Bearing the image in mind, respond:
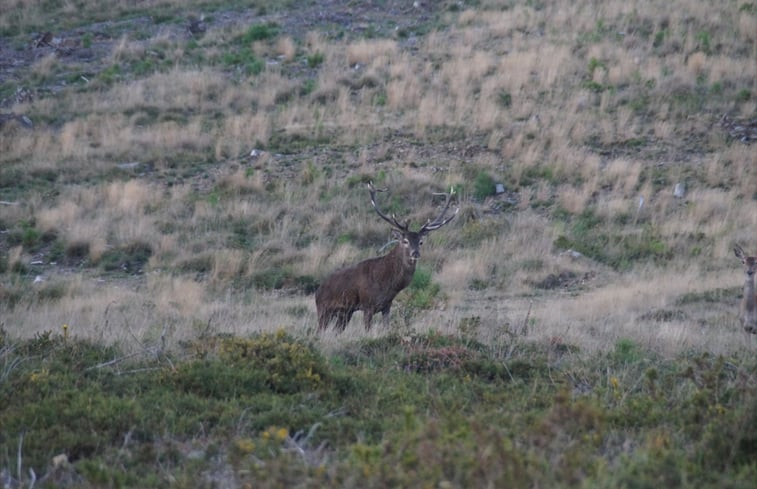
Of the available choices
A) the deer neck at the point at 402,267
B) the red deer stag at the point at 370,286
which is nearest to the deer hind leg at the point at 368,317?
the red deer stag at the point at 370,286

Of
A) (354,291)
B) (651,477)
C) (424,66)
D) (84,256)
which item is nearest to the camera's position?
(651,477)

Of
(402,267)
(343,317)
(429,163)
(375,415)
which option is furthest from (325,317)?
(429,163)

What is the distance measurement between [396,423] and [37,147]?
1751 centimetres

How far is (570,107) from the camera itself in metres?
23.3

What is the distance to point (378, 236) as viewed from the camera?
18906 mm

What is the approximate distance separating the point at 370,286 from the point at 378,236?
6.42 meters

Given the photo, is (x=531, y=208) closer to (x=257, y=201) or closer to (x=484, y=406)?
(x=257, y=201)

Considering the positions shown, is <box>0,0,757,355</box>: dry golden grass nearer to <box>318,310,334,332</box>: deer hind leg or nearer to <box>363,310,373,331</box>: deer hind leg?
<box>318,310,334,332</box>: deer hind leg

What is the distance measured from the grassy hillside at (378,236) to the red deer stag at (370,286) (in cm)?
42

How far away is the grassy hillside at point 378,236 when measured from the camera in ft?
22.5

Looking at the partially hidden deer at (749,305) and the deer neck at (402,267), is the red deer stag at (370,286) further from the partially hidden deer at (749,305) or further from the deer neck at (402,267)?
the partially hidden deer at (749,305)

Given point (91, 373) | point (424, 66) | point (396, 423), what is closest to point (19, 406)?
point (91, 373)

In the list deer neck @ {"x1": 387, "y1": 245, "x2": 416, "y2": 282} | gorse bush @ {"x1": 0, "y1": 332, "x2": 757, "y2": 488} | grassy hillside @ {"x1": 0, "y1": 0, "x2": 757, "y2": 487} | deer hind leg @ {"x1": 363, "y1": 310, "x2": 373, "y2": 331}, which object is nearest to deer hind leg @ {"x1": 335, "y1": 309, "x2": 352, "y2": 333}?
deer hind leg @ {"x1": 363, "y1": 310, "x2": 373, "y2": 331}

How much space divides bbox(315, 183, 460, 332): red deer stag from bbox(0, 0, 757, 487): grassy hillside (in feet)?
1.38
